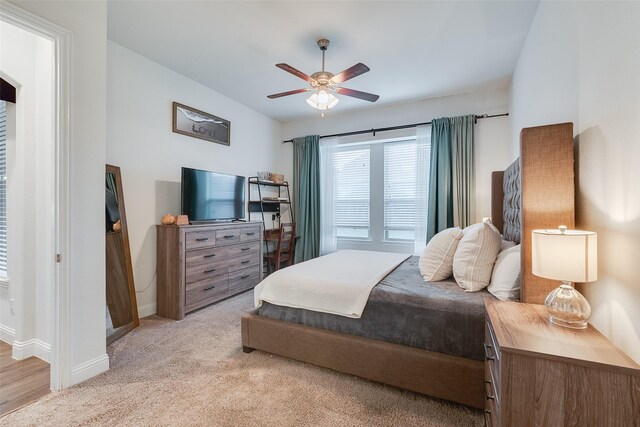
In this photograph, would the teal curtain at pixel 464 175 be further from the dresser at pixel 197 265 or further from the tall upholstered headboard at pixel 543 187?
the dresser at pixel 197 265

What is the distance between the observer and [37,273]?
217 centimetres

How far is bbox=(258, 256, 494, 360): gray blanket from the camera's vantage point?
1.62 m

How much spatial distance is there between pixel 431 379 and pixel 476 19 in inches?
111

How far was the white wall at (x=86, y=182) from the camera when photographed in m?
1.85

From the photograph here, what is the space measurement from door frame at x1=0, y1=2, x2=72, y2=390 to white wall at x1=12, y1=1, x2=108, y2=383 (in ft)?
0.08

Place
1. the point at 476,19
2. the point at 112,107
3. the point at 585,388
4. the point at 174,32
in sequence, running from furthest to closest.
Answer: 1. the point at 112,107
2. the point at 174,32
3. the point at 476,19
4. the point at 585,388

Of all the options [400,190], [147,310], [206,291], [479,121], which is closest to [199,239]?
[206,291]

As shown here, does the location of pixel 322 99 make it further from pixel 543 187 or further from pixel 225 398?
pixel 225 398

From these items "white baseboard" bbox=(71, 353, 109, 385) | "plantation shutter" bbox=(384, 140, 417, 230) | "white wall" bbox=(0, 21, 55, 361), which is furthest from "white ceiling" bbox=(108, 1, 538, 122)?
"white baseboard" bbox=(71, 353, 109, 385)

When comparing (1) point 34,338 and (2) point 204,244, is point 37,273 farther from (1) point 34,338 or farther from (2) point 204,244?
(2) point 204,244

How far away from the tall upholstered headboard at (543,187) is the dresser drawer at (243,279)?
3125mm

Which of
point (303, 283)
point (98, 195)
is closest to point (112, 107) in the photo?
point (98, 195)

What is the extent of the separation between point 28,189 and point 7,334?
4.10 feet

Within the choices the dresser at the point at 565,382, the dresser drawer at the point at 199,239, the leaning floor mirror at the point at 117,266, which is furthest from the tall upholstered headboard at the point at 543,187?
the leaning floor mirror at the point at 117,266
